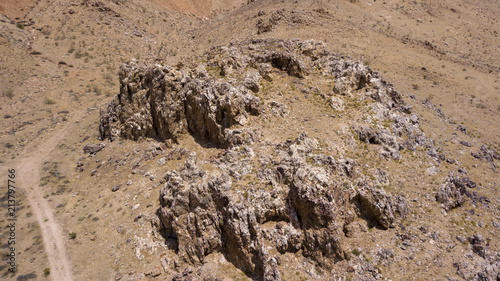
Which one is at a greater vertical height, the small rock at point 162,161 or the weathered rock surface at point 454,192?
the weathered rock surface at point 454,192

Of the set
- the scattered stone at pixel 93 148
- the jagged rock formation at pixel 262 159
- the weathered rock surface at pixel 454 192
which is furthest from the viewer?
the scattered stone at pixel 93 148

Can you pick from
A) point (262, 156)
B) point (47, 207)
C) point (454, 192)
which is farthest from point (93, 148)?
point (454, 192)

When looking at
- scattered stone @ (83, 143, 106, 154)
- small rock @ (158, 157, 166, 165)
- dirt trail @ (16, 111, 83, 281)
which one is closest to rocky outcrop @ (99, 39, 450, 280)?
small rock @ (158, 157, 166, 165)

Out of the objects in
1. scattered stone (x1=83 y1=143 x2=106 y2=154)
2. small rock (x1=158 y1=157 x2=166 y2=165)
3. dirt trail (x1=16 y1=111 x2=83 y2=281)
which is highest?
small rock (x1=158 y1=157 x2=166 y2=165)

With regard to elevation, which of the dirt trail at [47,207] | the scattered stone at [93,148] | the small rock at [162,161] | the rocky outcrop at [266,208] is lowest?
the dirt trail at [47,207]

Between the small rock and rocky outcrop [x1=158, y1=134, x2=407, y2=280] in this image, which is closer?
rocky outcrop [x1=158, y1=134, x2=407, y2=280]

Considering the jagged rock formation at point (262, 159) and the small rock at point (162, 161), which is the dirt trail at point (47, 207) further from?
the small rock at point (162, 161)

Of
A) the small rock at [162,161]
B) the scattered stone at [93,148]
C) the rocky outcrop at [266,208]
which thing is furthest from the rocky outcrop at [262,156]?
the scattered stone at [93,148]

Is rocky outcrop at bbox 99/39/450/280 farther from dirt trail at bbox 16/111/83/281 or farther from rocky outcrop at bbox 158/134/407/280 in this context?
dirt trail at bbox 16/111/83/281
